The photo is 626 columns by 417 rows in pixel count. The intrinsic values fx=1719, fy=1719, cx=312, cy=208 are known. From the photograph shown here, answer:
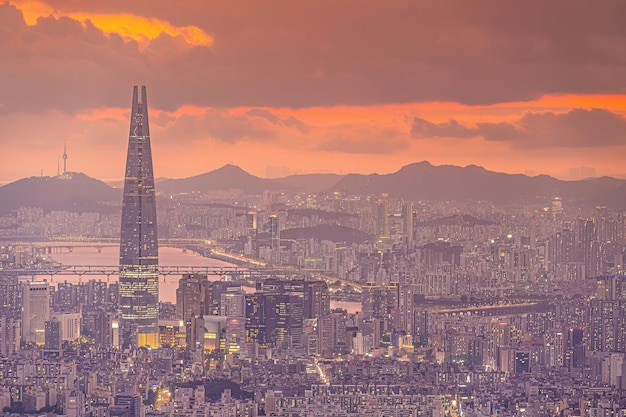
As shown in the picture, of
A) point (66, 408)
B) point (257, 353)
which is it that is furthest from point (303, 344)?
point (66, 408)

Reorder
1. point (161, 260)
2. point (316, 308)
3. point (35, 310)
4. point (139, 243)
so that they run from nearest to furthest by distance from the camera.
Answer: point (35, 310) < point (316, 308) < point (139, 243) < point (161, 260)

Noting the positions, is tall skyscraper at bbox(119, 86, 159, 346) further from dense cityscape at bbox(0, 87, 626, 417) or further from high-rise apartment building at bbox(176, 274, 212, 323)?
high-rise apartment building at bbox(176, 274, 212, 323)

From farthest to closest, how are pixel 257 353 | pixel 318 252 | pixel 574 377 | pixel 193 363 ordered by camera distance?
pixel 318 252 → pixel 257 353 → pixel 193 363 → pixel 574 377

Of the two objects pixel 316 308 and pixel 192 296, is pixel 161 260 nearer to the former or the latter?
pixel 192 296

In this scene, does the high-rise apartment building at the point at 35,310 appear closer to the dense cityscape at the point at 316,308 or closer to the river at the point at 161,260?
the dense cityscape at the point at 316,308

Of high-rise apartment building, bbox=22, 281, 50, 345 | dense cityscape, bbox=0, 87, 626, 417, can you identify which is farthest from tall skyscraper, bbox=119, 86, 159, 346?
high-rise apartment building, bbox=22, 281, 50, 345

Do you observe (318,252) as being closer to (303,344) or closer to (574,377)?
(303,344)

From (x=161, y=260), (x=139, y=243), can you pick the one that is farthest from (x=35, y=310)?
(x=161, y=260)
